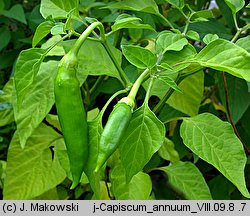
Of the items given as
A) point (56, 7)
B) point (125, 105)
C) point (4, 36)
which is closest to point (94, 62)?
point (56, 7)

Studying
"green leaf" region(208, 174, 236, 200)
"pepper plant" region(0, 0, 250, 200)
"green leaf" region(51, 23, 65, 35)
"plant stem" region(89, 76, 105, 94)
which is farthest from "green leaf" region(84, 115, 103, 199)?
"green leaf" region(208, 174, 236, 200)

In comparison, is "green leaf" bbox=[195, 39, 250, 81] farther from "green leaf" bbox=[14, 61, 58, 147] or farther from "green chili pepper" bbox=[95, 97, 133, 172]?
"green leaf" bbox=[14, 61, 58, 147]

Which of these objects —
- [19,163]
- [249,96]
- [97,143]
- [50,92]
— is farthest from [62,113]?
[249,96]

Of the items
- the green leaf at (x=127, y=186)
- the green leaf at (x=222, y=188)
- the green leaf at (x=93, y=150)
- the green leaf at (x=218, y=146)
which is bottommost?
the green leaf at (x=222, y=188)

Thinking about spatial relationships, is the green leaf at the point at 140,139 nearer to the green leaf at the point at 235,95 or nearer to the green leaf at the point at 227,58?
the green leaf at the point at 227,58

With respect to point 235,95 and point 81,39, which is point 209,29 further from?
point 81,39

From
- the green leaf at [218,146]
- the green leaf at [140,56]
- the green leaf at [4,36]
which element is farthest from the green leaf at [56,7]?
the green leaf at [4,36]

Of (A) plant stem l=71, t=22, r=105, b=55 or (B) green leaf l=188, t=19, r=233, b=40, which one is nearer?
(A) plant stem l=71, t=22, r=105, b=55
